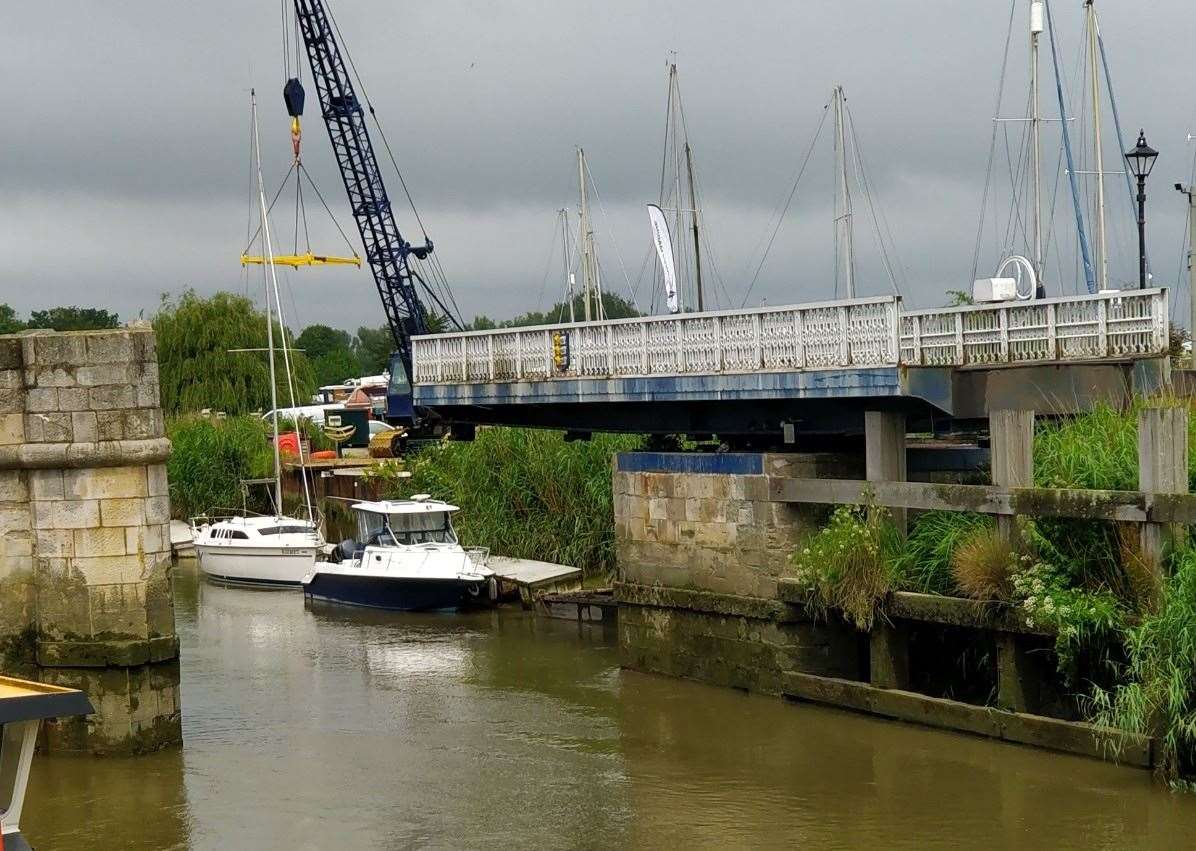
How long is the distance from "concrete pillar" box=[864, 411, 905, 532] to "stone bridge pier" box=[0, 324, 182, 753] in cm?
877

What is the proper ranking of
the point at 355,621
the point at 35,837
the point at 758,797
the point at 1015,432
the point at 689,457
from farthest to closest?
1. the point at 355,621
2. the point at 689,457
3. the point at 1015,432
4. the point at 758,797
5. the point at 35,837

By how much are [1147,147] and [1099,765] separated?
11317 mm

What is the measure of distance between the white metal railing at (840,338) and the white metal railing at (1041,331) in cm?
1

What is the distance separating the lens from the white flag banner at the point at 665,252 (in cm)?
3152

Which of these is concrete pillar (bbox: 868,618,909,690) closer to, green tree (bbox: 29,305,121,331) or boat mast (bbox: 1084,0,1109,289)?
boat mast (bbox: 1084,0,1109,289)

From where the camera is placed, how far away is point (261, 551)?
1474 inches

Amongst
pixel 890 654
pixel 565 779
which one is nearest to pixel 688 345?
pixel 890 654

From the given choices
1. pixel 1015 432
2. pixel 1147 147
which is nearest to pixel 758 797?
pixel 1015 432

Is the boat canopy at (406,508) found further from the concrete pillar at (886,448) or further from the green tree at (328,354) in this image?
the green tree at (328,354)

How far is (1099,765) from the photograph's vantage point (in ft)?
55.7

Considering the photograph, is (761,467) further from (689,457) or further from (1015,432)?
(1015,432)

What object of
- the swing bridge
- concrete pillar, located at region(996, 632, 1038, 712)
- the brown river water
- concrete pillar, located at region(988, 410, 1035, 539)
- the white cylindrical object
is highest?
the white cylindrical object

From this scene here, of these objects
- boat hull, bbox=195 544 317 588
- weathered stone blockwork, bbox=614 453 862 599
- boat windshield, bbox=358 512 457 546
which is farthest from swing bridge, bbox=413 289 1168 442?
boat hull, bbox=195 544 317 588

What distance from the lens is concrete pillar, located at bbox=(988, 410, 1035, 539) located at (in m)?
18.3
